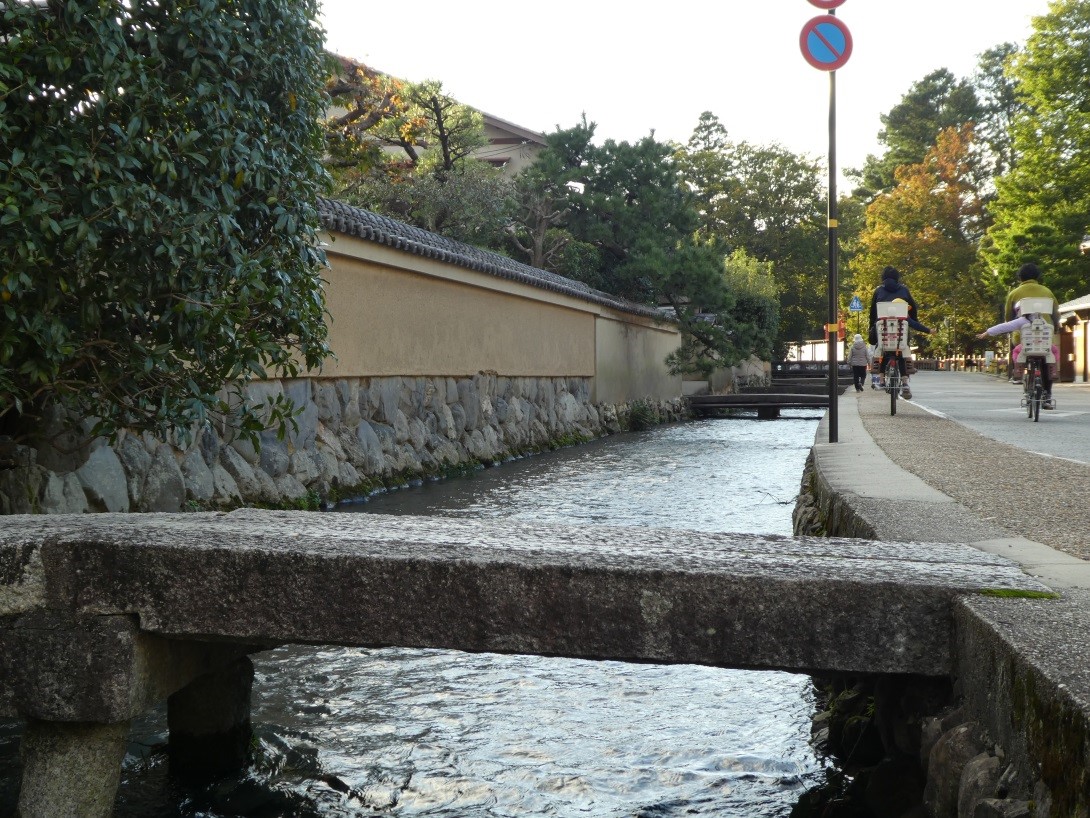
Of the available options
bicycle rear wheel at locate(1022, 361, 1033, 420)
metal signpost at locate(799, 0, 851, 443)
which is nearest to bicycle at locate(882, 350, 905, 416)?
bicycle rear wheel at locate(1022, 361, 1033, 420)

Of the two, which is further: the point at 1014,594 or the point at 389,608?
the point at 389,608

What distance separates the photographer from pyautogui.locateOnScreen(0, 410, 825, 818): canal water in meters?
3.37

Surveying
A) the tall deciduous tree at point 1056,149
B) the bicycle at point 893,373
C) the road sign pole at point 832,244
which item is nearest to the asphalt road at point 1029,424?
the bicycle at point 893,373

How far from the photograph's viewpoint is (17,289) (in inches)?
201

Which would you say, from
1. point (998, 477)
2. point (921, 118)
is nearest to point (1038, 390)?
point (998, 477)

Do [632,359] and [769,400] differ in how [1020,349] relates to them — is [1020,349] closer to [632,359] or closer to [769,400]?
[632,359]

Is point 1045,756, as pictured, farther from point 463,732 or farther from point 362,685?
point 362,685

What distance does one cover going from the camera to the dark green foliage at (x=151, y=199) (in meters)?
5.36

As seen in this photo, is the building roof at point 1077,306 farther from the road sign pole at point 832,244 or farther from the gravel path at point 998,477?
the road sign pole at point 832,244

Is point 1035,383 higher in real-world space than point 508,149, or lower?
lower

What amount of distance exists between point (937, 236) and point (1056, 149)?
16.2 meters

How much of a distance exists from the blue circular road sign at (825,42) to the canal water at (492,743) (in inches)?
254

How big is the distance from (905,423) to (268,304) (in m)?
7.66

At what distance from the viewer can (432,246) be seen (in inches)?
565
